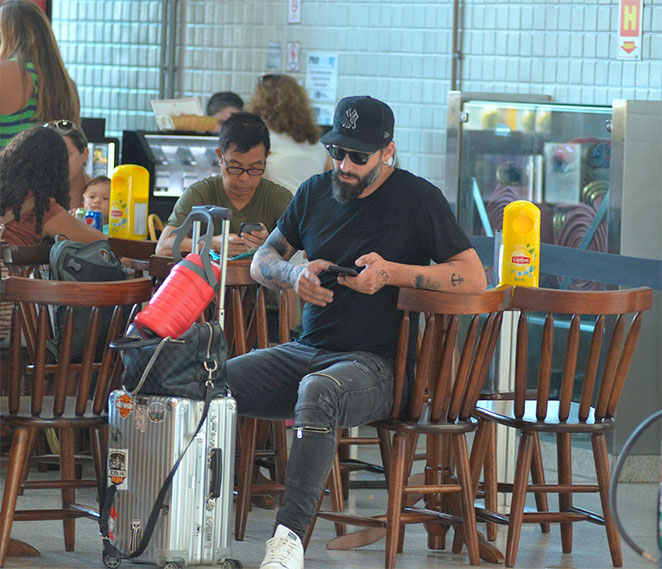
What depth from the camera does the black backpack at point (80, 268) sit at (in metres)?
4.00

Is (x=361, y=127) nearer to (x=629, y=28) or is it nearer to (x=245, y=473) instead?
(x=245, y=473)

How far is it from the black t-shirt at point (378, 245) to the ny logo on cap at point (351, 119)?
8.4 inches

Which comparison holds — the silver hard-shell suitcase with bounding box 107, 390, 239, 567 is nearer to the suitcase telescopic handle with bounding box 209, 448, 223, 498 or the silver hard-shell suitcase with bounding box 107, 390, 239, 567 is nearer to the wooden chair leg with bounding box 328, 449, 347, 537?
the suitcase telescopic handle with bounding box 209, 448, 223, 498

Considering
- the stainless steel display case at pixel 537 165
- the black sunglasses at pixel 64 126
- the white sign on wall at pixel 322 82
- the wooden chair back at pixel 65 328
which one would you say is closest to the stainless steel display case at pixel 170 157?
the black sunglasses at pixel 64 126

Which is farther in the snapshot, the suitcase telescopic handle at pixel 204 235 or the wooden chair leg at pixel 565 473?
the wooden chair leg at pixel 565 473

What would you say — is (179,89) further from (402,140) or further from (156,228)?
(156,228)

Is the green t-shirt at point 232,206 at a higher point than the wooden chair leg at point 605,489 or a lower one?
higher

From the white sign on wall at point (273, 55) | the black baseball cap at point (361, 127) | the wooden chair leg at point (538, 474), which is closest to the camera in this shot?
the black baseball cap at point (361, 127)

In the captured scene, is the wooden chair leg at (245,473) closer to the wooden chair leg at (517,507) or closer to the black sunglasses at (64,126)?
the wooden chair leg at (517,507)

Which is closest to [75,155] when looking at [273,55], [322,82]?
[322,82]

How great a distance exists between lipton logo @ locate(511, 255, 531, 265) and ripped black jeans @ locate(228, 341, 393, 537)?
→ 0.56 m

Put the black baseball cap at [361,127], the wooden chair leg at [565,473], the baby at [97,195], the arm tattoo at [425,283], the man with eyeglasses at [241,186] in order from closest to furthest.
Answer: the arm tattoo at [425,283]
the black baseball cap at [361,127]
the wooden chair leg at [565,473]
the man with eyeglasses at [241,186]
the baby at [97,195]

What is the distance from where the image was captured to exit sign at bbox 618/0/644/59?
5547mm

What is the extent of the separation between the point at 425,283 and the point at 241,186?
1.21 meters
